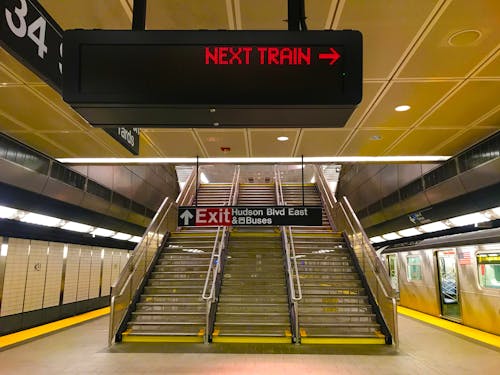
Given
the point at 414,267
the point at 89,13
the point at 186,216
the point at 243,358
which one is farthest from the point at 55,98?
the point at 414,267

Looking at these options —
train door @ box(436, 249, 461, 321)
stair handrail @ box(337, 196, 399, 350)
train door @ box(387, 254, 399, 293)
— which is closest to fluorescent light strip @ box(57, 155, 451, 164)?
stair handrail @ box(337, 196, 399, 350)

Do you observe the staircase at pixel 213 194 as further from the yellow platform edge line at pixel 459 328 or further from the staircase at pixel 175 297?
the yellow platform edge line at pixel 459 328

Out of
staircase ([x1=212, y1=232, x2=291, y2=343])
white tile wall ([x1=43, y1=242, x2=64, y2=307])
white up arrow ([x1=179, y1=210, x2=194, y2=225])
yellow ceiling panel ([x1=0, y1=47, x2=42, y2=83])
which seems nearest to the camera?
yellow ceiling panel ([x1=0, y1=47, x2=42, y2=83])

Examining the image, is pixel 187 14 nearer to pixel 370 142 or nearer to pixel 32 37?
pixel 32 37

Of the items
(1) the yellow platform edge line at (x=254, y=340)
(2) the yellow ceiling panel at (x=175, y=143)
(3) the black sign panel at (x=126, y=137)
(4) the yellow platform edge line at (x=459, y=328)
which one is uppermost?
(2) the yellow ceiling panel at (x=175, y=143)

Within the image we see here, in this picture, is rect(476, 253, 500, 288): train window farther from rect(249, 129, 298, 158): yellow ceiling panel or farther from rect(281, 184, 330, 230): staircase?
rect(281, 184, 330, 230): staircase

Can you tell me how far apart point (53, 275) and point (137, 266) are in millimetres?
2714

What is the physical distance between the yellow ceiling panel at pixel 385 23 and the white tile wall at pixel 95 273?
34.2ft

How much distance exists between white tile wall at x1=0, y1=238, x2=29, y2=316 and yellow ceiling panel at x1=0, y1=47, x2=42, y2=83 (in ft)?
18.1

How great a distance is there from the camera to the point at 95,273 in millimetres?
11656

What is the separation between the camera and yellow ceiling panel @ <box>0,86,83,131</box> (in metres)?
3.96

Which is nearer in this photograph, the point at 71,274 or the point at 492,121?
the point at 492,121

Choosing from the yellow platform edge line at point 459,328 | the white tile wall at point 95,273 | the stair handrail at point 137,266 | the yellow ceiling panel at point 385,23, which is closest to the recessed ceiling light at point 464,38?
the yellow ceiling panel at point 385,23

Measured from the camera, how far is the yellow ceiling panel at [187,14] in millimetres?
2727
